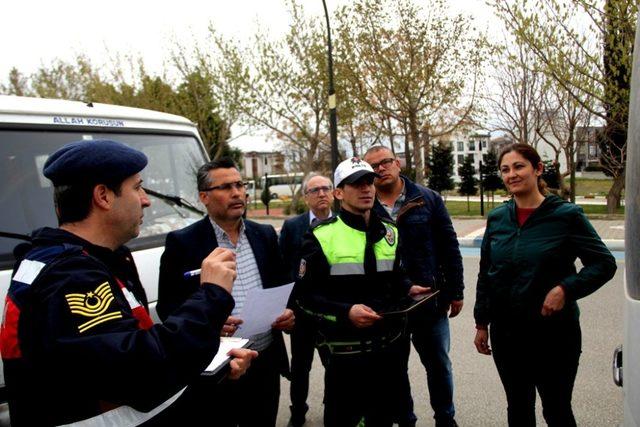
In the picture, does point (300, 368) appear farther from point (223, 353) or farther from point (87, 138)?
point (223, 353)

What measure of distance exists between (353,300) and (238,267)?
23.6 inches

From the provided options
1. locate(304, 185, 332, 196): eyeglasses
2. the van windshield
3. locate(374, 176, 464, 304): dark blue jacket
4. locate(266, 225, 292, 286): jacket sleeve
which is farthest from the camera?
locate(304, 185, 332, 196): eyeglasses

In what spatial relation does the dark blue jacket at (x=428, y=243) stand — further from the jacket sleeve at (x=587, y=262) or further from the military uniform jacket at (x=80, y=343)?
the military uniform jacket at (x=80, y=343)

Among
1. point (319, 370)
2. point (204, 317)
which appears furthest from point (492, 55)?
point (204, 317)

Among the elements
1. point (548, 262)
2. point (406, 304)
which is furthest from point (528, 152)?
point (406, 304)

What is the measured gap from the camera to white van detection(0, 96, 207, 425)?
3.13 m

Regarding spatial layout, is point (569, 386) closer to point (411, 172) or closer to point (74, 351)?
point (74, 351)

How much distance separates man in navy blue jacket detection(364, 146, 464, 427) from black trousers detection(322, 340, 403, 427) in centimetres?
77

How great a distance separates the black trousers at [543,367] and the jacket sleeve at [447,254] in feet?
2.54

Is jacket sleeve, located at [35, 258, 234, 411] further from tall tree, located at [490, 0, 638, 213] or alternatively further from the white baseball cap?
tall tree, located at [490, 0, 638, 213]

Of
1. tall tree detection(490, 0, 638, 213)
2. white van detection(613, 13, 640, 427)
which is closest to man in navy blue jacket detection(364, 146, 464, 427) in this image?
white van detection(613, 13, 640, 427)

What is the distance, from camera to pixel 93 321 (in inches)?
56.9

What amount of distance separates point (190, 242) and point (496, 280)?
1.63 meters

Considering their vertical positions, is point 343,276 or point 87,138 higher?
point 87,138
